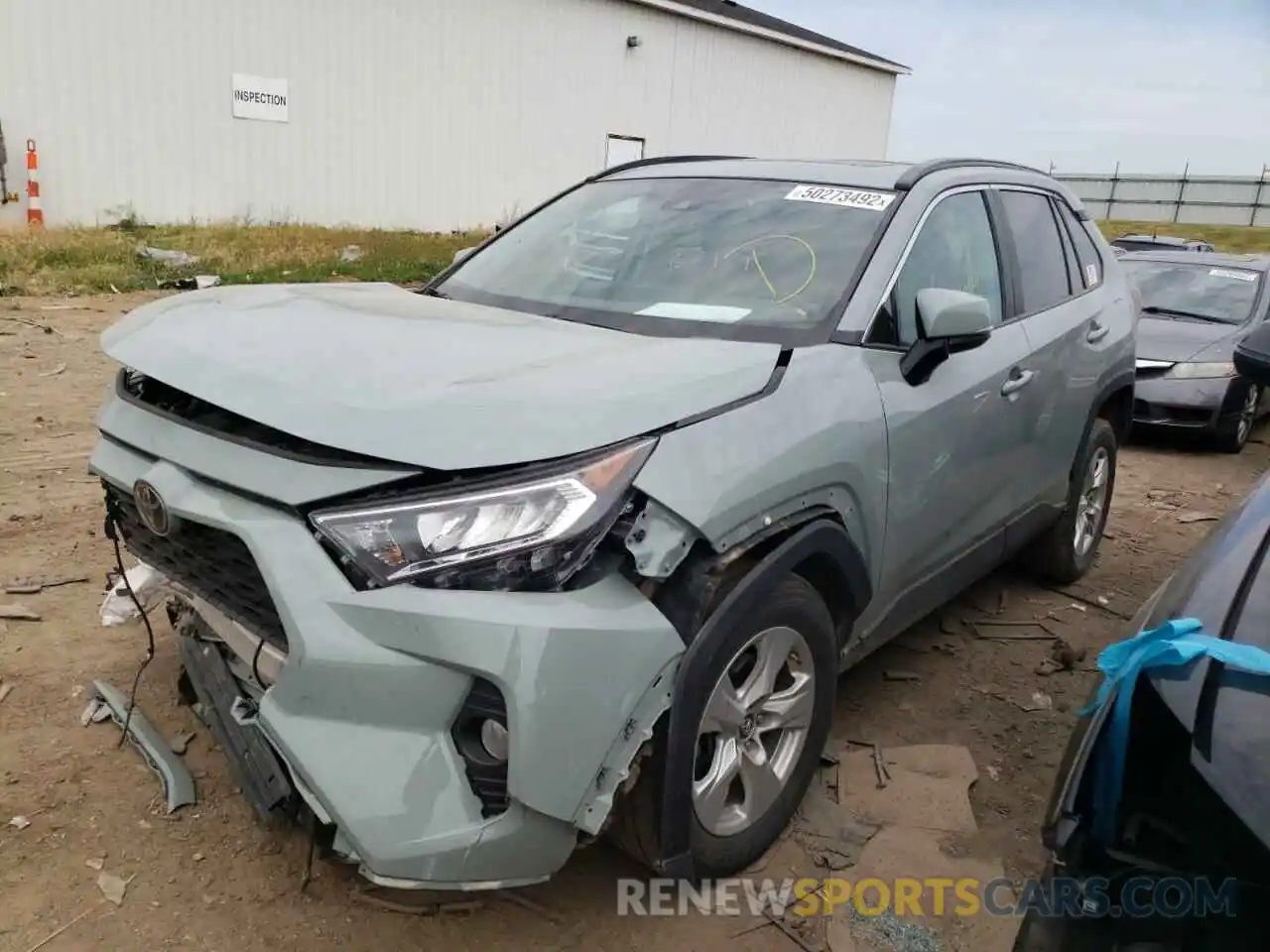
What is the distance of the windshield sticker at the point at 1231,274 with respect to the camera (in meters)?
9.36

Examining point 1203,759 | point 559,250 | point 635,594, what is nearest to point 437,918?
point 635,594

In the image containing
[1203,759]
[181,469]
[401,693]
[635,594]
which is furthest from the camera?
[181,469]

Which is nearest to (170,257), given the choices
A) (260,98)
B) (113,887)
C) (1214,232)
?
(260,98)

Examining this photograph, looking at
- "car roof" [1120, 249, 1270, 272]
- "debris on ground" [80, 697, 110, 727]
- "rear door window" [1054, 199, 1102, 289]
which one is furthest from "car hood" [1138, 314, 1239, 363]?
"debris on ground" [80, 697, 110, 727]

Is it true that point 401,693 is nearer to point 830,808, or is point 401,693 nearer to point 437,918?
point 437,918

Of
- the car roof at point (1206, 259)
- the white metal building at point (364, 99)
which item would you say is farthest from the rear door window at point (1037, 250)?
the white metal building at point (364, 99)

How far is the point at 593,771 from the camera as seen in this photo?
1.99 m

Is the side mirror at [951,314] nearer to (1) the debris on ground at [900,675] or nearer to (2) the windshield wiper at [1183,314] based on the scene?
(1) the debris on ground at [900,675]

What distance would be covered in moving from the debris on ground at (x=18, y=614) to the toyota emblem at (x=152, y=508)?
5.40 ft

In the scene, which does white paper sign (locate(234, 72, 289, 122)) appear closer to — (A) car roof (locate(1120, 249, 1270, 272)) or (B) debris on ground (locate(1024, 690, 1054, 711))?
(A) car roof (locate(1120, 249, 1270, 272))

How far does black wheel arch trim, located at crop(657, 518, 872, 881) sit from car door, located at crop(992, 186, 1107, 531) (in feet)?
5.41

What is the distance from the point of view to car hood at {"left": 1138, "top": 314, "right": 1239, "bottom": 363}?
27.4 ft

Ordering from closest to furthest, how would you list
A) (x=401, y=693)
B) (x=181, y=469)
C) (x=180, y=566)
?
(x=401, y=693), (x=181, y=469), (x=180, y=566)

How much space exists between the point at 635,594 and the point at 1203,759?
1.03 m
